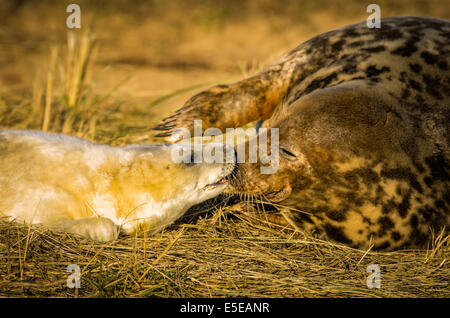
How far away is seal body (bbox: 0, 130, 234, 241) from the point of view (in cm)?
239

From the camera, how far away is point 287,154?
268cm

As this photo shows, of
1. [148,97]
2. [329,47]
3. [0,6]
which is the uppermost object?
[0,6]

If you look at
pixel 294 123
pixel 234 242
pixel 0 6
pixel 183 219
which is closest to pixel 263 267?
pixel 234 242

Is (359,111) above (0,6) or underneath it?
underneath

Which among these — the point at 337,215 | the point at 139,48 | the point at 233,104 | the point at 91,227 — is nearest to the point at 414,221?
the point at 337,215

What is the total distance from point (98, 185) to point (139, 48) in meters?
6.19

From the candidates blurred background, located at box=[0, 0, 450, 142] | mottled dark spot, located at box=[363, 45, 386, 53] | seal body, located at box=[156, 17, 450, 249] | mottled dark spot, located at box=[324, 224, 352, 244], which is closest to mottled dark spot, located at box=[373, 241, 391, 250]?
seal body, located at box=[156, 17, 450, 249]

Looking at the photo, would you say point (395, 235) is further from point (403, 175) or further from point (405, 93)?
point (405, 93)

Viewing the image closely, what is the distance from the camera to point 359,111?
8.53ft

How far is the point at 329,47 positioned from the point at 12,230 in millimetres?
2337

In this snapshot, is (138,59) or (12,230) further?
(138,59)

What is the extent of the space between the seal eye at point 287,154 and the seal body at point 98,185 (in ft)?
1.03

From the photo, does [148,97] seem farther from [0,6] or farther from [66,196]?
[0,6]
